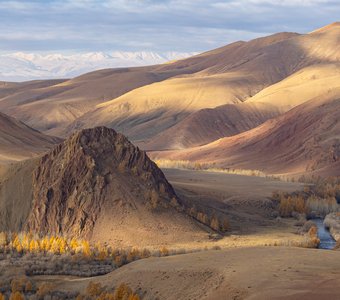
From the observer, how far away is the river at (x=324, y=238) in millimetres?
45281

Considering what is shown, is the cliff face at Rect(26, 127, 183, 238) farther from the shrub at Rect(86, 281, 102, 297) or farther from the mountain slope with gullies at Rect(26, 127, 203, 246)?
the shrub at Rect(86, 281, 102, 297)

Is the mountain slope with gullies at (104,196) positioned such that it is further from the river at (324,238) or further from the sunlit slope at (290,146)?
the sunlit slope at (290,146)

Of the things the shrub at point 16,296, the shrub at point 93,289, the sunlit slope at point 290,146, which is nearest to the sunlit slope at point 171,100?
the sunlit slope at point 290,146

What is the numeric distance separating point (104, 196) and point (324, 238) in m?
13.1

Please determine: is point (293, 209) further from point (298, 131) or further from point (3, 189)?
point (298, 131)

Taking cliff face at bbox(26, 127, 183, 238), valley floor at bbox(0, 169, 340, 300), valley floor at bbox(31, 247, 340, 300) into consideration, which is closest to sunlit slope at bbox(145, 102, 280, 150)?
cliff face at bbox(26, 127, 183, 238)

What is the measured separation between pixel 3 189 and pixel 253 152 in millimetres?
52660

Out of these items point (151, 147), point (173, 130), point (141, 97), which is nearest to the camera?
point (151, 147)

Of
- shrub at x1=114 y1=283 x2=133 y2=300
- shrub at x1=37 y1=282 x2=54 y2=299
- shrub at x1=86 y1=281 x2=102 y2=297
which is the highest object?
shrub at x1=114 y1=283 x2=133 y2=300

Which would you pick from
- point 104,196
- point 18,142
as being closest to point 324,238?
point 104,196

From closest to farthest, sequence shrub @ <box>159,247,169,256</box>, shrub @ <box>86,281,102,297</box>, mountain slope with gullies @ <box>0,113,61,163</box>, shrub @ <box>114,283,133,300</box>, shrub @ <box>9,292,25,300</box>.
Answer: shrub @ <box>114,283,133,300</box>
shrub @ <box>9,292,25,300</box>
shrub @ <box>86,281,102,297</box>
shrub @ <box>159,247,169,256</box>
mountain slope with gullies @ <box>0,113,61,163</box>

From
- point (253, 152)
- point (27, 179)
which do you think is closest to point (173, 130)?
point (253, 152)

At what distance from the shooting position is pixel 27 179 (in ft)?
171

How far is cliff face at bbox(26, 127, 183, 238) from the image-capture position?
47.3 metres
